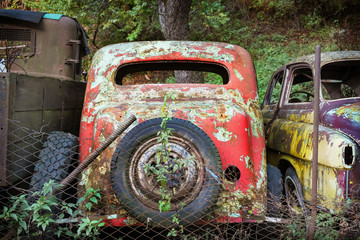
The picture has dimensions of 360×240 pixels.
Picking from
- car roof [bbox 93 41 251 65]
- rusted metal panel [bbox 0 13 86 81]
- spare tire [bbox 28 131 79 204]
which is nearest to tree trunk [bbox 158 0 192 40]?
rusted metal panel [bbox 0 13 86 81]

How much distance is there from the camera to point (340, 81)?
13.9 feet

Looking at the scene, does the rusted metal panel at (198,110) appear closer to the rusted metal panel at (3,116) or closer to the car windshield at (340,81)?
the rusted metal panel at (3,116)

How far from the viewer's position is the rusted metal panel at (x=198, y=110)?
2.75m

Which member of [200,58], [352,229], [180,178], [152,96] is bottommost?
[352,229]

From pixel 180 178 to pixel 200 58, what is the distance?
1.51m

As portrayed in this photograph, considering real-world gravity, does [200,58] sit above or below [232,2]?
below

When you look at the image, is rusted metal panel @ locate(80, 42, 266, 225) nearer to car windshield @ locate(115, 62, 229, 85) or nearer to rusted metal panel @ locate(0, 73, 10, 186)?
car windshield @ locate(115, 62, 229, 85)

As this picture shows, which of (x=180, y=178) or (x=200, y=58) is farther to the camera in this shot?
(x=200, y=58)

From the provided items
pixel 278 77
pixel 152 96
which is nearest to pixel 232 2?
pixel 278 77

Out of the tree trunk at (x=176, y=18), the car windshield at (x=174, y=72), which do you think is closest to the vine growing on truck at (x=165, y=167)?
the car windshield at (x=174, y=72)

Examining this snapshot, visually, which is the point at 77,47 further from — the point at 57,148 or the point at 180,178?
the point at 180,178

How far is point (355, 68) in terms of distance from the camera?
409 centimetres

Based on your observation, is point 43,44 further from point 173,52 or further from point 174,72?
point 174,72

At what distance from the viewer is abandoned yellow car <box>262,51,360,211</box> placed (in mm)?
2762
